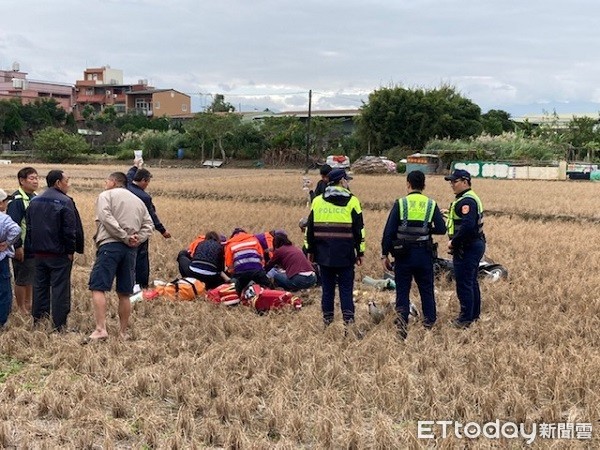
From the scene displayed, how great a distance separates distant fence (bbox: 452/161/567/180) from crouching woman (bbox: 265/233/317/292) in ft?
90.8

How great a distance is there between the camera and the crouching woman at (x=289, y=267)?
7371 mm

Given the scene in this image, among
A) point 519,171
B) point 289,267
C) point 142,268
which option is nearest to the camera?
point 289,267

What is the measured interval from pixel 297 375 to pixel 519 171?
107ft

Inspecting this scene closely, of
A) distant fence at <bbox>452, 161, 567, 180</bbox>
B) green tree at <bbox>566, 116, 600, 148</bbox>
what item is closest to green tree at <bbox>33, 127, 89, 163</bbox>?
distant fence at <bbox>452, 161, 567, 180</bbox>

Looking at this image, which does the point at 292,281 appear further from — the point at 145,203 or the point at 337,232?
the point at 145,203

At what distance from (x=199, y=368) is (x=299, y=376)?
769mm

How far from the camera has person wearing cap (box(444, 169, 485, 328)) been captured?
5770 mm

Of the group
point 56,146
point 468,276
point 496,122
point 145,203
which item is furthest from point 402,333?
point 496,122

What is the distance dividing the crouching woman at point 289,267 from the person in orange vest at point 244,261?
0.36m

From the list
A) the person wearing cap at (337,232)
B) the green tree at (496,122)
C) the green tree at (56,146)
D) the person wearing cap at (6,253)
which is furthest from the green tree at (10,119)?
the person wearing cap at (337,232)

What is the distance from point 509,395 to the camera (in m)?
4.03

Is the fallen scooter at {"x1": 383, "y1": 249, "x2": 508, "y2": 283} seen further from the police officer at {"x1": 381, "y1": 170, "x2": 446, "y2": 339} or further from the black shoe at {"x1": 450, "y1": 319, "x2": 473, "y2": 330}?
the police officer at {"x1": 381, "y1": 170, "x2": 446, "y2": 339}

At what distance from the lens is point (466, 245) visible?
5.84 metres

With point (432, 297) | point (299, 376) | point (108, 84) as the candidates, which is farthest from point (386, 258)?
point (108, 84)
